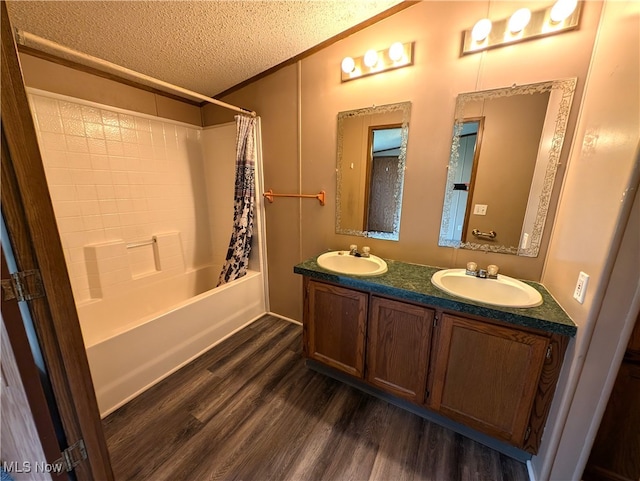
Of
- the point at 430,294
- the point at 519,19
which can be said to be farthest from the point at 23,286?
the point at 519,19

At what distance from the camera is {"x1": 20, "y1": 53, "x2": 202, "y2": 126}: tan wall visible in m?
1.74

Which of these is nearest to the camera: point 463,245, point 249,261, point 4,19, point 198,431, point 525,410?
point 4,19

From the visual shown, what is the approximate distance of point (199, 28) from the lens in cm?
157

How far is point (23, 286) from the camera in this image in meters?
0.80

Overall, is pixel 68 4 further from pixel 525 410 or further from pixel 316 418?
pixel 525 410

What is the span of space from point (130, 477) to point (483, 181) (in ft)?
8.25

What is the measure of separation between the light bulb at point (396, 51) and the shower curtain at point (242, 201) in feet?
4.23

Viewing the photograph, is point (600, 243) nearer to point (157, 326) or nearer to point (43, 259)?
point (43, 259)

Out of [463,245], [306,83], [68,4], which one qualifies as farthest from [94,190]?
[463,245]

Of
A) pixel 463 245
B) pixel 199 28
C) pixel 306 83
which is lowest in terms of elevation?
pixel 463 245

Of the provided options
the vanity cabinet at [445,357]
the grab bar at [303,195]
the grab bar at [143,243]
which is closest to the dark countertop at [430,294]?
the vanity cabinet at [445,357]

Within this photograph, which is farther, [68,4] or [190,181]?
[190,181]

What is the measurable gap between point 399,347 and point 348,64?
1.93 meters

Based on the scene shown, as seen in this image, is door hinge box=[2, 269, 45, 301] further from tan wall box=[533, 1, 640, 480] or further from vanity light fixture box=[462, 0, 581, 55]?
vanity light fixture box=[462, 0, 581, 55]
